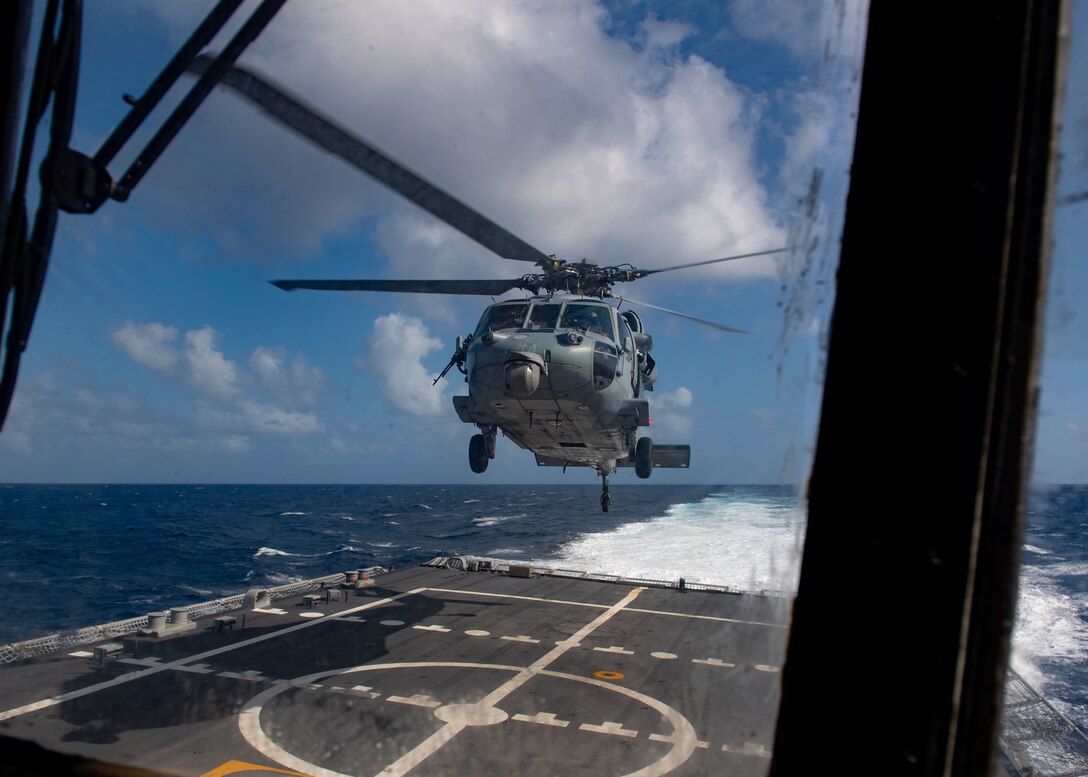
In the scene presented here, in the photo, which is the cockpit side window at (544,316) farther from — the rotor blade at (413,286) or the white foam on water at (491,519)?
the white foam on water at (491,519)

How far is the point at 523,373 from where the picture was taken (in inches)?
456

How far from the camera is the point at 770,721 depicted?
2.03 m

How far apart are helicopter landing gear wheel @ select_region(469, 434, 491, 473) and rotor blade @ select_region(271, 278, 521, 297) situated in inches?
137

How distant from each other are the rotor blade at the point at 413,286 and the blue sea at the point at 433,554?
6.18m

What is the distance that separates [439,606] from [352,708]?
10.6m

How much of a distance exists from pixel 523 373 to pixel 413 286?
259cm

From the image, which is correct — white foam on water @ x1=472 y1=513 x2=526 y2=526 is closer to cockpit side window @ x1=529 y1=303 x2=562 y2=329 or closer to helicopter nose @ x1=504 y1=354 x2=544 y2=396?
cockpit side window @ x1=529 y1=303 x2=562 y2=329

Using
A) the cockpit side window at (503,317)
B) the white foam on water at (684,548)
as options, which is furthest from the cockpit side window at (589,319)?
the white foam on water at (684,548)

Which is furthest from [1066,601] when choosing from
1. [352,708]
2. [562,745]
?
[352,708]

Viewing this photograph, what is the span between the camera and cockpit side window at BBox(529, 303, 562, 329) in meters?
12.6

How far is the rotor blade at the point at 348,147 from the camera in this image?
4.21 m

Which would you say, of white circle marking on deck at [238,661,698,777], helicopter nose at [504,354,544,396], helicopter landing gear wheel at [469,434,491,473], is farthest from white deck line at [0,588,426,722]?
helicopter nose at [504,354,544,396]

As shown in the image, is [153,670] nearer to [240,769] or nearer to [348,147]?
[240,769]

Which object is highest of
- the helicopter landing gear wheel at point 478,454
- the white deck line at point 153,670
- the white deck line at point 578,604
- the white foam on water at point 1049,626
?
the helicopter landing gear wheel at point 478,454
